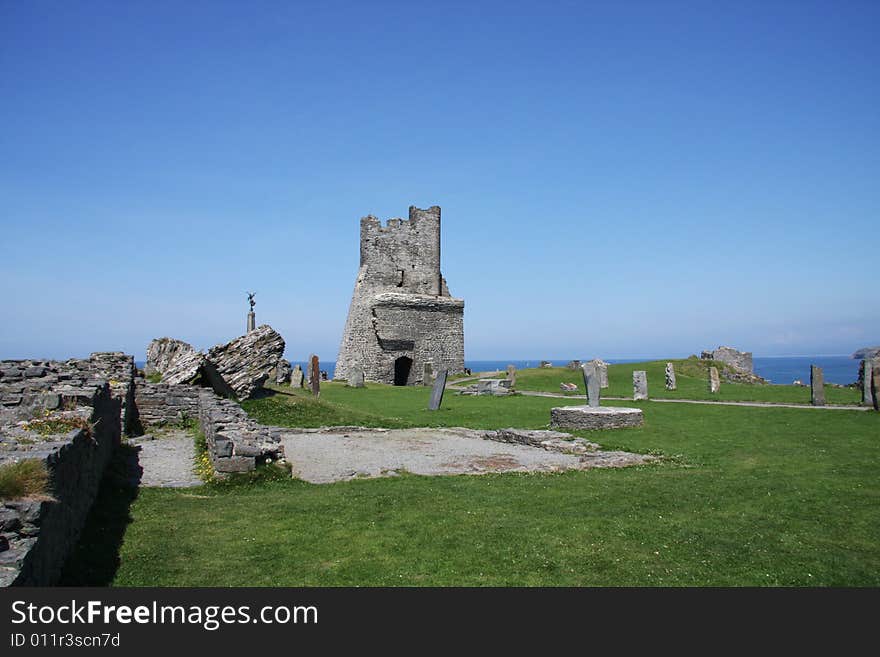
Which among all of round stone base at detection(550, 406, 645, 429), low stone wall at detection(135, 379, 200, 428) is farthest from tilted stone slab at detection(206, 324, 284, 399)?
round stone base at detection(550, 406, 645, 429)

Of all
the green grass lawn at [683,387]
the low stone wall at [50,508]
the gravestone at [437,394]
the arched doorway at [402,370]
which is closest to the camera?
the low stone wall at [50,508]

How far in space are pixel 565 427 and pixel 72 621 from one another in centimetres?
1506

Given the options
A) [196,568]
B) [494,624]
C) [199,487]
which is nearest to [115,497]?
[199,487]

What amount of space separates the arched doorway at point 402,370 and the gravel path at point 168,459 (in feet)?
90.5

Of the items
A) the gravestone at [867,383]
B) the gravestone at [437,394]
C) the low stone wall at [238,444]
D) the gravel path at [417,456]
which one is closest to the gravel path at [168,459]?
the low stone wall at [238,444]

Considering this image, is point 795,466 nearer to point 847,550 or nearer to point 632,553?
point 847,550

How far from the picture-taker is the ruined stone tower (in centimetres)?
4272

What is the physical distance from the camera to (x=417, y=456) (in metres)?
13.7

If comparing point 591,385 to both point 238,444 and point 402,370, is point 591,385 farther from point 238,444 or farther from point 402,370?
point 402,370

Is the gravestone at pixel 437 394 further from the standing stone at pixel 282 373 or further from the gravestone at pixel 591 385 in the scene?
the standing stone at pixel 282 373

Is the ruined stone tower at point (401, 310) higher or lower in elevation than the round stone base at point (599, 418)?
higher

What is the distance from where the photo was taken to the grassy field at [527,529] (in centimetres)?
615

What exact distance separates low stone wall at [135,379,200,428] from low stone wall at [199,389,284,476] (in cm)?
543

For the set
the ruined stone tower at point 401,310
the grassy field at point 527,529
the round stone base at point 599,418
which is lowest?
the grassy field at point 527,529
